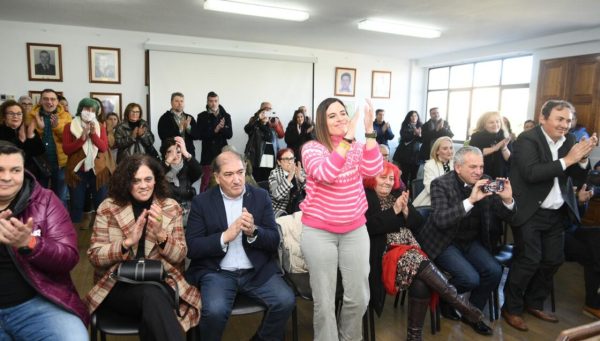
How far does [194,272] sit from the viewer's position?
2092mm

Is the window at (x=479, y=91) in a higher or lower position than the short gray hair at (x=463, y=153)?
higher

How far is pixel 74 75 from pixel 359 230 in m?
5.83

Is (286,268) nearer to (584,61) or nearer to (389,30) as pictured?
(389,30)

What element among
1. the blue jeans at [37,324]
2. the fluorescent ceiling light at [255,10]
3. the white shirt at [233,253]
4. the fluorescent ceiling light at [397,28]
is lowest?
the blue jeans at [37,324]

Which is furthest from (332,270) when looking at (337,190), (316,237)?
(337,190)

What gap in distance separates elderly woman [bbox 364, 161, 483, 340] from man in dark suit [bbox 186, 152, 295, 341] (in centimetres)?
62

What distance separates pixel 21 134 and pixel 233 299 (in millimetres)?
3371

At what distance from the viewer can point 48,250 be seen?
5.13 ft

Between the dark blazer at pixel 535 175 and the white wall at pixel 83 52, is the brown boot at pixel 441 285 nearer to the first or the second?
the dark blazer at pixel 535 175

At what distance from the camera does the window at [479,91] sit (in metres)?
7.04

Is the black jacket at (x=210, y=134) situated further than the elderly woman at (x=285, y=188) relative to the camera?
Yes

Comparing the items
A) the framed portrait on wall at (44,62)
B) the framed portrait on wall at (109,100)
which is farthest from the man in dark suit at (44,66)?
the framed portrait on wall at (109,100)

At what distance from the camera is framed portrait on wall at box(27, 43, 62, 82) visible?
228 inches

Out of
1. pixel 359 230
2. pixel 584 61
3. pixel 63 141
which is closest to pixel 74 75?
pixel 63 141
